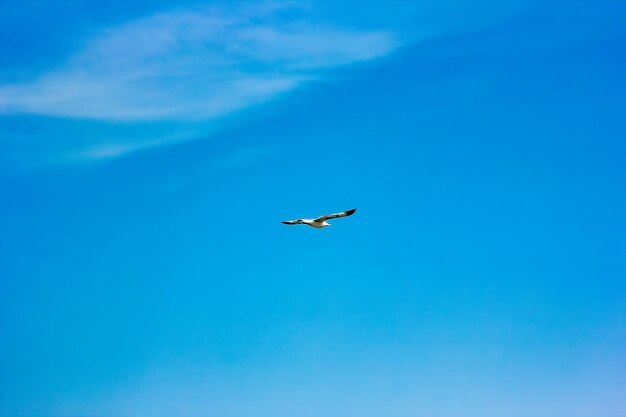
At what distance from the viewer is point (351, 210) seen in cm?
16588

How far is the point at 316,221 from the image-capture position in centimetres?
17050

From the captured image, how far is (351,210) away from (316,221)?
21.1 feet

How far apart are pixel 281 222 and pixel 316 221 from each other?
4424mm

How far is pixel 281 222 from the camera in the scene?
17112 cm

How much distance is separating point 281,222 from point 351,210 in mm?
10198
